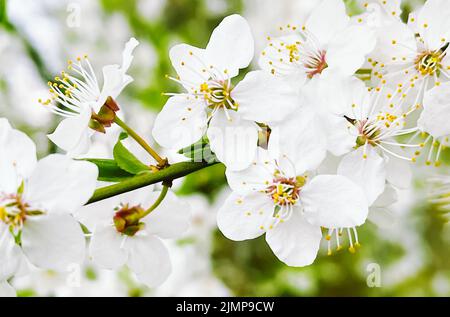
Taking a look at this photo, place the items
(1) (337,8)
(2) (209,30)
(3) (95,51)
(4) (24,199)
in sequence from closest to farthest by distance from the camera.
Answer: (4) (24,199), (1) (337,8), (2) (209,30), (3) (95,51)

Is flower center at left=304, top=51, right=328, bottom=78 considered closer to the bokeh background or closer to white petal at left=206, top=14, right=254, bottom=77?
white petal at left=206, top=14, right=254, bottom=77

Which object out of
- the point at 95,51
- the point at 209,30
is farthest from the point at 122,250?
the point at 95,51

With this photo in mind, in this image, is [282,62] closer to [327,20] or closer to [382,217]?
[327,20]

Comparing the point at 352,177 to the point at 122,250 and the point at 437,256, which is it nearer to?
the point at 122,250

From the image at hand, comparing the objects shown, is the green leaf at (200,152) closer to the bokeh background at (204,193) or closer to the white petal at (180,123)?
the white petal at (180,123)

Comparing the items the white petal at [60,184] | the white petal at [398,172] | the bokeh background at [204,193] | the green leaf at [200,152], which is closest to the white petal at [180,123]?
the green leaf at [200,152]

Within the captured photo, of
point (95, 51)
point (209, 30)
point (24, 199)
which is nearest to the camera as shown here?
point (24, 199)

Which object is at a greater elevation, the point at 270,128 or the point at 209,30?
the point at 209,30

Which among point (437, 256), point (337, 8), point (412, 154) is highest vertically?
point (337, 8)

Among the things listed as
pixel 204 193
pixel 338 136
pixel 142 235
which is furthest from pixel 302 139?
pixel 204 193
